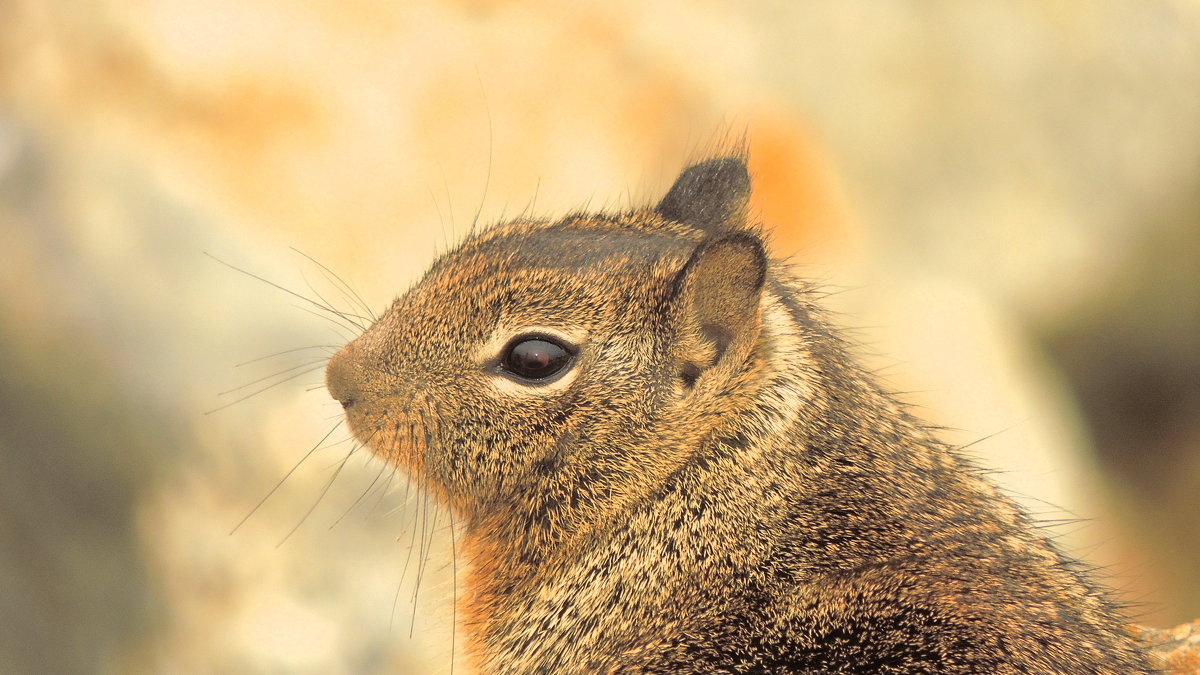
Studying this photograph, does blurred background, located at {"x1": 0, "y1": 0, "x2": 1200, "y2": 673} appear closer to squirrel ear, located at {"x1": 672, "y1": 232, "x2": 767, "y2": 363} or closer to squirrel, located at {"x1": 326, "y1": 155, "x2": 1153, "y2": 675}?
squirrel, located at {"x1": 326, "y1": 155, "x2": 1153, "y2": 675}

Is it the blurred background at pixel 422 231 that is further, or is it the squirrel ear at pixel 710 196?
the blurred background at pixel 422 231

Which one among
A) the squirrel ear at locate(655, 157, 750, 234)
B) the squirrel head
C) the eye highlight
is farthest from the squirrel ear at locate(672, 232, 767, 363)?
the squirrel ear at locate(655, 157, 750, 234)

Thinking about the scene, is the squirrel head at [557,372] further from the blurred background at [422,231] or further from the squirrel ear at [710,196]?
the blurred background at [422,231]

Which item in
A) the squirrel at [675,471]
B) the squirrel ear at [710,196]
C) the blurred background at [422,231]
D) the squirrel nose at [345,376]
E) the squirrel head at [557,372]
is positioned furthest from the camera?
the blurred background at [422,231]

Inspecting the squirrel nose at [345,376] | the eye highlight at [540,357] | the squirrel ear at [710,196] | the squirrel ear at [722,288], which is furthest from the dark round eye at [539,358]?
the squirrel ear at [710,196]

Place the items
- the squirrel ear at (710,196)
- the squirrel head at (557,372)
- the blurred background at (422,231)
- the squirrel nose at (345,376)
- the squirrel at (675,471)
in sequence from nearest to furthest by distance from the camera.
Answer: the squirrel at (675,471) → the squirrel head at (557,372) → the squirrel nose at (345,376) → the squirrel ear at (710,196) → the blurred background at (422,231)

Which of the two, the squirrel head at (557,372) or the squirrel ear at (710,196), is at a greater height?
the squirrel ear at (710,196)

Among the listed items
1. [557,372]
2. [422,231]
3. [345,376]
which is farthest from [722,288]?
[422,231]

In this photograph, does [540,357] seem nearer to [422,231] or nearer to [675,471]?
[675,471]
